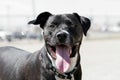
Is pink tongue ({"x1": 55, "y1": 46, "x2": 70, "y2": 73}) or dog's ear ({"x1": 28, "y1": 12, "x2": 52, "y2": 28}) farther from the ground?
dog's ear ({"x1": 28, "y1": 12, "x2": 52, "y2": 28})

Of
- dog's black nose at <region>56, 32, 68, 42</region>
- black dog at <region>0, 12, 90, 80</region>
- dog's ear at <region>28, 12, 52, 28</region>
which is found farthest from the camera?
dog's ear at <region>28, 12, 52, 28</region>

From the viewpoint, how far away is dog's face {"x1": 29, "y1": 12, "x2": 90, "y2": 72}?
642 centimetres

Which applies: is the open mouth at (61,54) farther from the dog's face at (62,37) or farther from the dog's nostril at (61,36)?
the dog's nostril at (61,36)

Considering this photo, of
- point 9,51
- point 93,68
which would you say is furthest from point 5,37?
point 9,51

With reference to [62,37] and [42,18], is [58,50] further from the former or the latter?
[42,18]

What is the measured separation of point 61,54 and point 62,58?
70mm

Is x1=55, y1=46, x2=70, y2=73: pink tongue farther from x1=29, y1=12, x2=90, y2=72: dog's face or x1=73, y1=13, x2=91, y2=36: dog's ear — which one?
x1=73, y1=13, x2=91, y2=36: dog's ear

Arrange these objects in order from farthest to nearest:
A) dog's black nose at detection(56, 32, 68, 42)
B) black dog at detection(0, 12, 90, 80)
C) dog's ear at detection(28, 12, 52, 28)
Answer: dog's ear at detection(28, 12, 52, 28)
black dog at detection(0, 12, 90, 80)
dog's black nose at detection(56, 32, 68, 42)

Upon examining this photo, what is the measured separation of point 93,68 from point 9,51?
6129 millimetres

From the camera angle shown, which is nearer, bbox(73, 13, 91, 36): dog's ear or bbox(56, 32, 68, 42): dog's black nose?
bbox(56, 32, 68, 42): dog's black nose

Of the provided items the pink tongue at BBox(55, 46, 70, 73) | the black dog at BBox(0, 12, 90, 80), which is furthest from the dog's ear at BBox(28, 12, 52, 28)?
the pink tongue at BBox(55, 46, 70, 73)

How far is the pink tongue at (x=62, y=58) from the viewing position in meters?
6.55

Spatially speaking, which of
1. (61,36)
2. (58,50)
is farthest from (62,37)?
(58,50)

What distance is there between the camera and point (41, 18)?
6.91 meters
